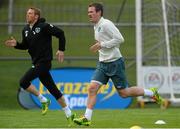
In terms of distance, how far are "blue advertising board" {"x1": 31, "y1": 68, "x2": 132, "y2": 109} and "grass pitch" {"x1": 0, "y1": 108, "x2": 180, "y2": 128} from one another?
1989mm

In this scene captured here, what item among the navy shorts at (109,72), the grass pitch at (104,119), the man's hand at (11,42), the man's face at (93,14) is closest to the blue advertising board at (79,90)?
the grass pitch at (104,119)

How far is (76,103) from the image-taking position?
62.9 feet

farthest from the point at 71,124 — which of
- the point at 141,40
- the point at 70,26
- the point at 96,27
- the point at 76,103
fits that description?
the point at 70,26

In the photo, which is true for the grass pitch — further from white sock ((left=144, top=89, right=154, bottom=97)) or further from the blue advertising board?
the blue advertising board

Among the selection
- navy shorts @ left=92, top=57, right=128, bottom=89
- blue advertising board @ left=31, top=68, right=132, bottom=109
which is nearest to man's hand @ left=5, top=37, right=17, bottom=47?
navy shorts @ left=92, top=57, right=128, bottom=89

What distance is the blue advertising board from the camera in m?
19.1

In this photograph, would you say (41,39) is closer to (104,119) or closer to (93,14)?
(93,14)

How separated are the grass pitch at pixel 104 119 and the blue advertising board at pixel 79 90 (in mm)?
Answer: 1989

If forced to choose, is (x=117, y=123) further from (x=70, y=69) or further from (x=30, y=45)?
(x=70, y=69)

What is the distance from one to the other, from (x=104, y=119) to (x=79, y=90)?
14.4ft

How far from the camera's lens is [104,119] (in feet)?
49.0

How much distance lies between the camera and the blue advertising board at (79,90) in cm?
1914

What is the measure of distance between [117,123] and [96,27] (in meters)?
1.82

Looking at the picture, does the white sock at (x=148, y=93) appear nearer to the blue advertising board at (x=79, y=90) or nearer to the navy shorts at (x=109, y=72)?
the navy shorts at (x=109, y=72)
